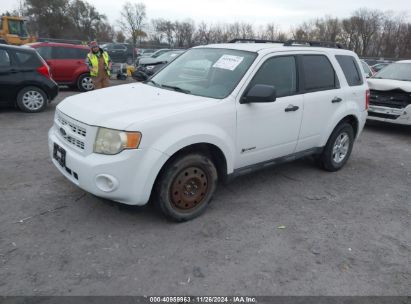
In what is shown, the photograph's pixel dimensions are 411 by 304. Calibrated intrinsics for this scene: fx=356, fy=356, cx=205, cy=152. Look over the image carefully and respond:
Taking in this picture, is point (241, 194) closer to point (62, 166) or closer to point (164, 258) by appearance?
point (164, 258)

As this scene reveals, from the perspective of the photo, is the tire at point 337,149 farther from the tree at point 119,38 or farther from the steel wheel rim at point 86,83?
the tree at point 119,38

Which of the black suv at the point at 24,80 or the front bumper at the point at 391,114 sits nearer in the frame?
the front bumper at the point at 391,114

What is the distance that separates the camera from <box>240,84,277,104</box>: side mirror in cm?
371

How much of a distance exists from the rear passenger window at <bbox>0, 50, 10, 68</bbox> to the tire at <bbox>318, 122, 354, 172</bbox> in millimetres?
7166

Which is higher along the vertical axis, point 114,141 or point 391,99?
point 114,141

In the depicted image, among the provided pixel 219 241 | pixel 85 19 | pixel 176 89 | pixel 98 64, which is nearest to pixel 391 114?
pixel 176 89

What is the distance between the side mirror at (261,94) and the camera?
371 centimetres

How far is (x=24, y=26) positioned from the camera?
2611 cm

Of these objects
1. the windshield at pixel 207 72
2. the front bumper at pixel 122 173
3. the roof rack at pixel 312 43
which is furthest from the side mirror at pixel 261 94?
the roof rack at pixel 312 43

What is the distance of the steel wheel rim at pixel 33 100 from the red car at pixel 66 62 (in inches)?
148

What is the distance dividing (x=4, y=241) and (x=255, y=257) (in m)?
2.33

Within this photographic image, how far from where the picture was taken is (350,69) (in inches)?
216

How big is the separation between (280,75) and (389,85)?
5.10m

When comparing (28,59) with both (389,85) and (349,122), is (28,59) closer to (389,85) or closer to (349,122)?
(349,122)
